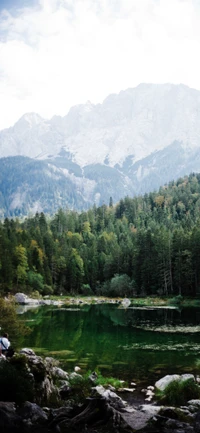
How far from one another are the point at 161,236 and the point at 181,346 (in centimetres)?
9534

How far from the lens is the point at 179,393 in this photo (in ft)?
75.6

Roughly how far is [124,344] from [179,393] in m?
20.7

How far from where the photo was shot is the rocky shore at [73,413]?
Result: 1550 cm

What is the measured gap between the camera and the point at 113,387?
25.5 m

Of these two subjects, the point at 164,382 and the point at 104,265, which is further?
the point at 104,265

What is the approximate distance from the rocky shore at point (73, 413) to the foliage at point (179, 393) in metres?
0.55

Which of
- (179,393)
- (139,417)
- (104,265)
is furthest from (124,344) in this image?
(104,265)

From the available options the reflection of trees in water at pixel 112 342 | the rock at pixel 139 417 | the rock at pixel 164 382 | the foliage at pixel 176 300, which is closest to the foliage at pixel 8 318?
the reflection of trees in water at pixel 112 342

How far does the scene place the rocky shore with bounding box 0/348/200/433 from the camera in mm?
15500

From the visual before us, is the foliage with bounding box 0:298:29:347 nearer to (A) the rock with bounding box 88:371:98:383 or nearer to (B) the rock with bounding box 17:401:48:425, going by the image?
(A) the rock with bounding box 88:371:98:383

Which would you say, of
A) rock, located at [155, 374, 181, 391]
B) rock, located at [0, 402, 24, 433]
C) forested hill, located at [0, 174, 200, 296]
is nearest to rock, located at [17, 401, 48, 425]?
rock, located at [0, 402, 24, 433]

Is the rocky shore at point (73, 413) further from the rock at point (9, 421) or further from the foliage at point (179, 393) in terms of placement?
the foliage at point (179, 393)

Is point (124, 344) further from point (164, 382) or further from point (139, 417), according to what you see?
point (139, 417)

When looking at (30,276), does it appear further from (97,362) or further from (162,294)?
(97,362)
